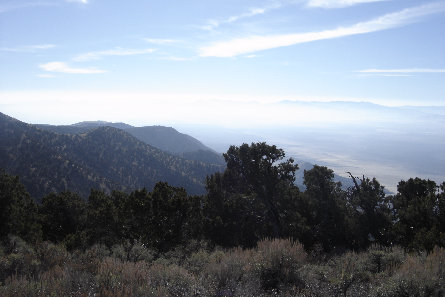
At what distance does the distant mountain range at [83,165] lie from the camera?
120250 millimetres

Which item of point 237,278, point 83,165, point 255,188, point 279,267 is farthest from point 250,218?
point 83,165

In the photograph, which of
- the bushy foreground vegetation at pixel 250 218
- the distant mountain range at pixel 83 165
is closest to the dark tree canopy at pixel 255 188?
the bushy foreground vegetation at pixel 250 218

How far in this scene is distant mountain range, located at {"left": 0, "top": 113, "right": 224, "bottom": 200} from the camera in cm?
12025

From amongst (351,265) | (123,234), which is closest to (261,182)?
(123,234)

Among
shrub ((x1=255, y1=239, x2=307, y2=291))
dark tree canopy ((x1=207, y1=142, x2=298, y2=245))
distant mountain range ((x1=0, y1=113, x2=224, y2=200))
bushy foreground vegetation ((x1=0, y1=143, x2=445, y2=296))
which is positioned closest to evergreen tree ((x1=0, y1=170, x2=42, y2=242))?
bushy foreground vegetation ((x1=0, y1=143, x2=445, y2=296))

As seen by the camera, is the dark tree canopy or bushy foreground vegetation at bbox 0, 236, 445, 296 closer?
bushy foreground vegetation at bbox 0, 236, 445, 296

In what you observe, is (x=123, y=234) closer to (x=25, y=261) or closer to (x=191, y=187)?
(x=25, y=261)

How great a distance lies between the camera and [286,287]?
6.14 meters

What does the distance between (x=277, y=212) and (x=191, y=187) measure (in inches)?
5269

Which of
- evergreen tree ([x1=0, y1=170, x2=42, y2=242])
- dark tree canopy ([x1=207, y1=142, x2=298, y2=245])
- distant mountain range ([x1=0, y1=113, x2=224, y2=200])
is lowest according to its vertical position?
distant mountain range ([x1=0, y1=113, x2=224, y2=200])

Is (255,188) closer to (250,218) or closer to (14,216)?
(250,218)

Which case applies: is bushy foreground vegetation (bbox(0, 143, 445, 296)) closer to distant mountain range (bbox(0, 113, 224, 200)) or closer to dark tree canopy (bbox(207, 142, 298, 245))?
dark tree canopy (bbox(207, 142, 298, 245))

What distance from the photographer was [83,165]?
511 feet

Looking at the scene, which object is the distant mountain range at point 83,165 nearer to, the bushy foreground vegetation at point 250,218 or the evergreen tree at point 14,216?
the evergreen tree at point 14,216
